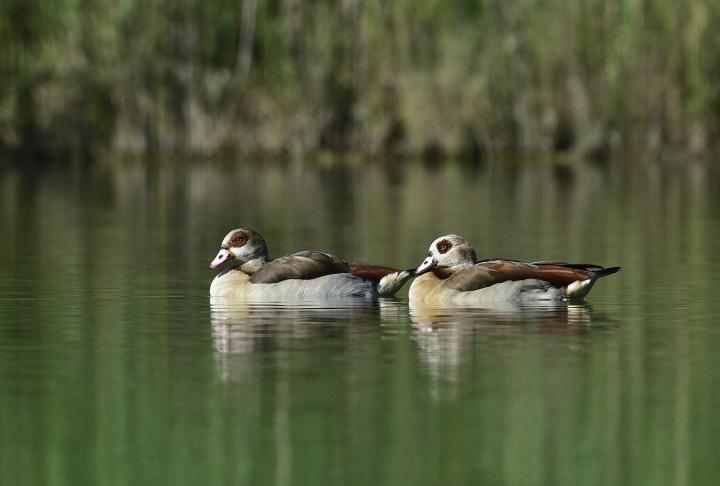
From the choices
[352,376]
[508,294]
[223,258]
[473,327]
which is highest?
[223,258]

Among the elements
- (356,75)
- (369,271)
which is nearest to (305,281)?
(369,271)

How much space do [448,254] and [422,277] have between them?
10.5 inches

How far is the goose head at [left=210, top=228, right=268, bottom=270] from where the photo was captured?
15461 millimetres

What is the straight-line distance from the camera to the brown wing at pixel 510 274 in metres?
14.1

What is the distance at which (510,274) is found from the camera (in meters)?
14.1

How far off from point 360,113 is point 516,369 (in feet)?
130

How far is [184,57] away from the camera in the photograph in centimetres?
4938

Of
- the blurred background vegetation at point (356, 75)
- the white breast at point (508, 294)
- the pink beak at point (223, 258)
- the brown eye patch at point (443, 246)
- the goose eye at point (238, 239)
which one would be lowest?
the white breast at point (508, 294)

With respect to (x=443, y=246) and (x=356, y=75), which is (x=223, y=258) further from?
(x=356, y=75)

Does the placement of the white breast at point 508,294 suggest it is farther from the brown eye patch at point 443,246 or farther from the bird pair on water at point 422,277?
the brown eye patch at point 443,246

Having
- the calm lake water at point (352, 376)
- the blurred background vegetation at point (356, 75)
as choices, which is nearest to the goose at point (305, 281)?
the calm lake water at point (352, 376)

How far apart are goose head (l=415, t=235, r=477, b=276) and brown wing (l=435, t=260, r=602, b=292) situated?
1.29ft

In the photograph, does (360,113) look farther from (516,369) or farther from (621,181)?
(516,369)

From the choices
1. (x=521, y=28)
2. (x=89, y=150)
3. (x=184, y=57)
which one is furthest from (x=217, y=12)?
(x=521, y=28)
